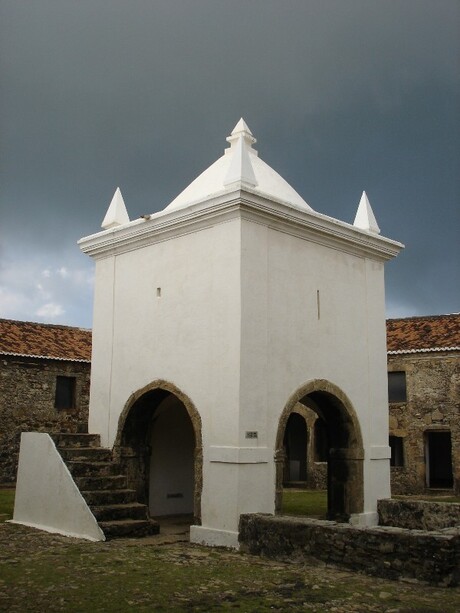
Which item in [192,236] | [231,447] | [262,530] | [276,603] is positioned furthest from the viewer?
[192,236]

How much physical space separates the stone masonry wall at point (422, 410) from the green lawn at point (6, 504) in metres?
12.2

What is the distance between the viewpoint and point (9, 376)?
2138cm

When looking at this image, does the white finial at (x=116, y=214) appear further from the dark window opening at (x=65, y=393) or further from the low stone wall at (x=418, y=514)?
the dark window opening at (x=65, y=393)

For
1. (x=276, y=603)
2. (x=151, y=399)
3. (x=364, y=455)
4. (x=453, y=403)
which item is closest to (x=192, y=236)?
(x=151, y=399)

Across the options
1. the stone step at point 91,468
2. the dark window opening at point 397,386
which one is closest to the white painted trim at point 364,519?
the stone step at point 91,468

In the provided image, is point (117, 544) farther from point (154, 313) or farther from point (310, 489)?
point (310, 489)

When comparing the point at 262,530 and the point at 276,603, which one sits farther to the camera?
the point at 262,530

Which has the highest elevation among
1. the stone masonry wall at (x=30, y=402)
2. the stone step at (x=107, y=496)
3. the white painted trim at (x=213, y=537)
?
the stone masonry wall at (x=30, y=402)

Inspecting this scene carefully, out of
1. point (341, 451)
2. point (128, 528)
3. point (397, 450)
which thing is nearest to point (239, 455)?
point (128, 528)

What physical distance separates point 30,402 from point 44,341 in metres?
2.48

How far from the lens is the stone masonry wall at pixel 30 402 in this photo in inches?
828

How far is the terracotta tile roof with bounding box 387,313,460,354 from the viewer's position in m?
22.7

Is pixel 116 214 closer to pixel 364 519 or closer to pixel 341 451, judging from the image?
pixel 341 451

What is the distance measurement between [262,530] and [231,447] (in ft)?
4.05
